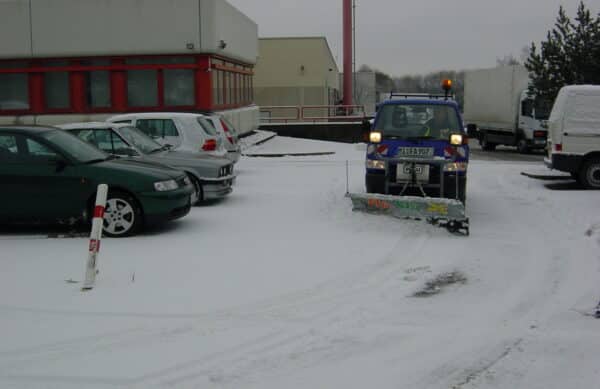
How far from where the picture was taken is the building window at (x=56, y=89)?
81.4ft

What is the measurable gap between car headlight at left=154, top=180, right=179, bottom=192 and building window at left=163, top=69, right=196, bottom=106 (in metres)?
14.3

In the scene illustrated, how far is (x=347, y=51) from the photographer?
41625 millimetres

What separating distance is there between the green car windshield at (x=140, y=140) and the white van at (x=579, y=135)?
876cm

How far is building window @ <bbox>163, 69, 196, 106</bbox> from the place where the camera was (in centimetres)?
2445

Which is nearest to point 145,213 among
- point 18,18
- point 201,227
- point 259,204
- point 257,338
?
point 201,227

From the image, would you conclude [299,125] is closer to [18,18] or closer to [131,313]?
[18,18]

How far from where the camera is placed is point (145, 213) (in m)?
10.2

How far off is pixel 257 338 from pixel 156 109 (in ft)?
64.1

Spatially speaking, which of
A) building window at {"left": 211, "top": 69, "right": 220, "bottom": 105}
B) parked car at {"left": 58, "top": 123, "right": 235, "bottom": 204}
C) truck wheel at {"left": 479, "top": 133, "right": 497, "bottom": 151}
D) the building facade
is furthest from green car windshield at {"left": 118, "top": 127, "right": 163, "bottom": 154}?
truck wheel at {"left": 479, "top": 133, "right": 497, "bottom": 151}

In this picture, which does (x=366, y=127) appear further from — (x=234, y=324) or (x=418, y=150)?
(x=234, y=324)

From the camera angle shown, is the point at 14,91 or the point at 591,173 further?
the point at 14,91

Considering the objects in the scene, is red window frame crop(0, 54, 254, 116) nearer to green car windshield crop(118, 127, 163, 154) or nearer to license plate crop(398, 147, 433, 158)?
green car windshield crop(118, 127, 163, 154)

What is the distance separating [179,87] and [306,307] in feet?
61.7

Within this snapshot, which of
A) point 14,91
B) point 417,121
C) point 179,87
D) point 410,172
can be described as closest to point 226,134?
point 417,121
